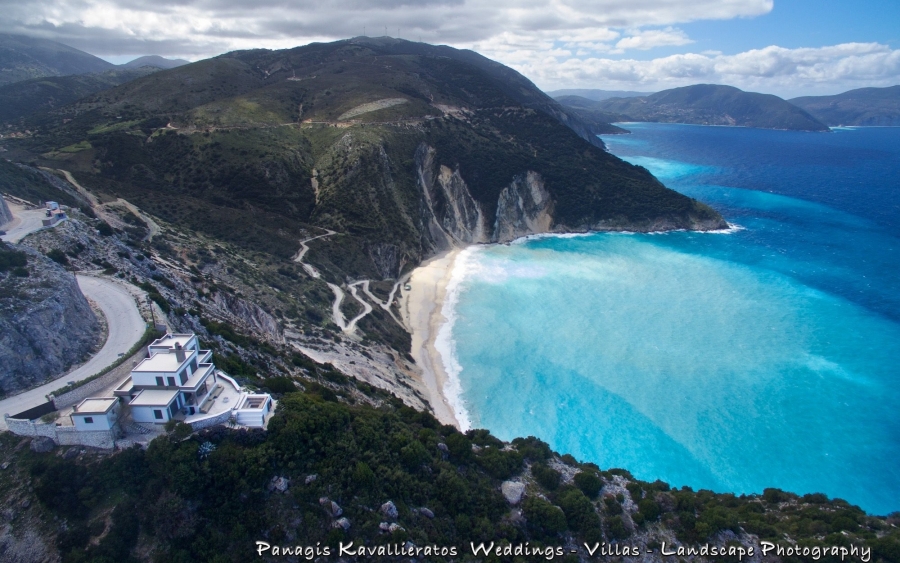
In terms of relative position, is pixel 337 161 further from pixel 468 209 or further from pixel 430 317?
pixel 430 317

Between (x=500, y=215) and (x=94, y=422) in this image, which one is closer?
(x=94, y=422)

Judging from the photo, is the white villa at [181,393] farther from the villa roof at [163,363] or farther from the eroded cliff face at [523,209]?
the eroded cliff face at [523,209]

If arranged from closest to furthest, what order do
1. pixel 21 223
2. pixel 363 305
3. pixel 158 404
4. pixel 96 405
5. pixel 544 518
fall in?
pixel 96 405 < pixel 158 404 < pixel 544 518 < pixel 21 223 < pixel 363 305

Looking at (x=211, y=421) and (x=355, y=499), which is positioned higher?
(x=211, y=421)

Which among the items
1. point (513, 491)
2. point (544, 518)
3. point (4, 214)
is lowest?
point (544, 518)

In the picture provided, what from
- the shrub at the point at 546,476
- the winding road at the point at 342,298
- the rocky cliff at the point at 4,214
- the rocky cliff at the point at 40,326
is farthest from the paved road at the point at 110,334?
the shrub at the point at 546,476

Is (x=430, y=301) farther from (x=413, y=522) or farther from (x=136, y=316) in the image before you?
(x=413, y=522)

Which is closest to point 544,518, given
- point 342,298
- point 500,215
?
point 342,298
